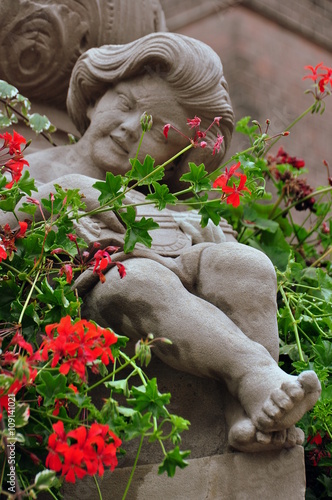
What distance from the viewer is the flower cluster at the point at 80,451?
6.18ft

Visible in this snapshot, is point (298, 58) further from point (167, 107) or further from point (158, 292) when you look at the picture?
point (158, 292)

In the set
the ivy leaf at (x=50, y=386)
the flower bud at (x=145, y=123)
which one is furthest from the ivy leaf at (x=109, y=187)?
the ivy leaf at (x=50, y=386)

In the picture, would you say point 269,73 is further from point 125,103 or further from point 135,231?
point 135,231

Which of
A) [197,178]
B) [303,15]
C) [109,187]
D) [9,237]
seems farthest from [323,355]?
[303,15]

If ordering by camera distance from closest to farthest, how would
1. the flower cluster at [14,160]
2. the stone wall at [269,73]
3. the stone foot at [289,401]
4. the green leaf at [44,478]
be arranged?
1. the green leaf at [44,478]
2. the stone foot at [289,401]
3. the flower cluster at [14,160]
4. the stone wall at [269,73]

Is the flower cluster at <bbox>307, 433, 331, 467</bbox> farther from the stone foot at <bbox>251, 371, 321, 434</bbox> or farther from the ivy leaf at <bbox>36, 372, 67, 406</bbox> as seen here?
the ivy leaf at <bbox>36, 372, 67, 406</bbox>

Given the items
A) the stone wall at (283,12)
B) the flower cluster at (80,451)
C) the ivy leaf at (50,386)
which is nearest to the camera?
the flower cluster at (80,451)

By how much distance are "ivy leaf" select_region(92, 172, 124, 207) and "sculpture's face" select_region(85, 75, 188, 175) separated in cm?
60

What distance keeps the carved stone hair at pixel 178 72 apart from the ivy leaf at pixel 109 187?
0.62 meters

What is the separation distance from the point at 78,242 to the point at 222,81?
800 mm

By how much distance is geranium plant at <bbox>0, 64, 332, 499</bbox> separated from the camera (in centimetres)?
191

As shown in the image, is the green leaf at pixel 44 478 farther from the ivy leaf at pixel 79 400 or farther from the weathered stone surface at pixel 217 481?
the weathered stone surface at pixel 217 481

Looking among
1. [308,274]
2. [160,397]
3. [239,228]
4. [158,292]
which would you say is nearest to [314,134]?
[239,228]

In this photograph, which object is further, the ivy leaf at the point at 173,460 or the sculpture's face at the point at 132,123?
the sculpture's face at the point at 132,123
